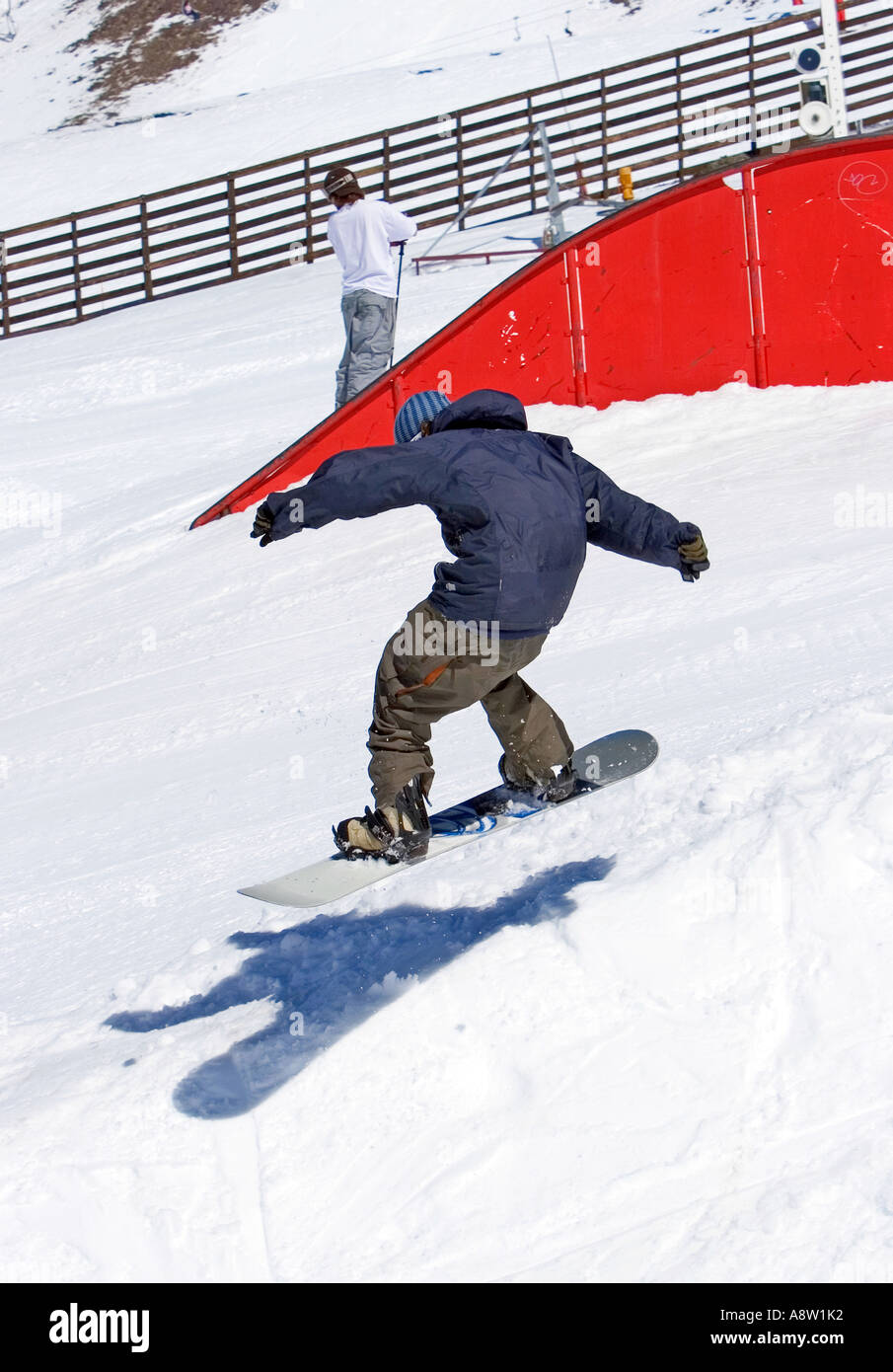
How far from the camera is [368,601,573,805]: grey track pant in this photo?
12.7 ft

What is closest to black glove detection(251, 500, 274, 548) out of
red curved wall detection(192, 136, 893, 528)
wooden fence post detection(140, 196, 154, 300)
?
red curved wall detection(192, 136, 893, 528)

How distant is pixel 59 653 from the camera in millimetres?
9047

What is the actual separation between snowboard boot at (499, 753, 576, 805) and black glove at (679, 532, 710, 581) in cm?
73

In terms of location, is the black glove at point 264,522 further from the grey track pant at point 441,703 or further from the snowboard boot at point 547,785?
the snowboard boot at point 547,785

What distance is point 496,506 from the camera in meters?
3.70

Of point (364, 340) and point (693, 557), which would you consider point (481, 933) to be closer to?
point (693, 557)

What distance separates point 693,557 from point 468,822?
1.02 meters

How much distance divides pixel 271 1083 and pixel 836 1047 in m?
1.49

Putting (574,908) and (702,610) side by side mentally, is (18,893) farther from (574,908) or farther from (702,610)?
(702,610)

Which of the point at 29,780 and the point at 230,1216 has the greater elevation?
the point at 230,1216

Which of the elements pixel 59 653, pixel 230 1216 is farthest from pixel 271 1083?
pixel 59 653

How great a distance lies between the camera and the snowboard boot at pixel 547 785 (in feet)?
14.1

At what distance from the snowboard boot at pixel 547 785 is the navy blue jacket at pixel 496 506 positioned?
1.90 feet

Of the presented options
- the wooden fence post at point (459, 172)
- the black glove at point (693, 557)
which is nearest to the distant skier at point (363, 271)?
the black glove at point (693, 557)
